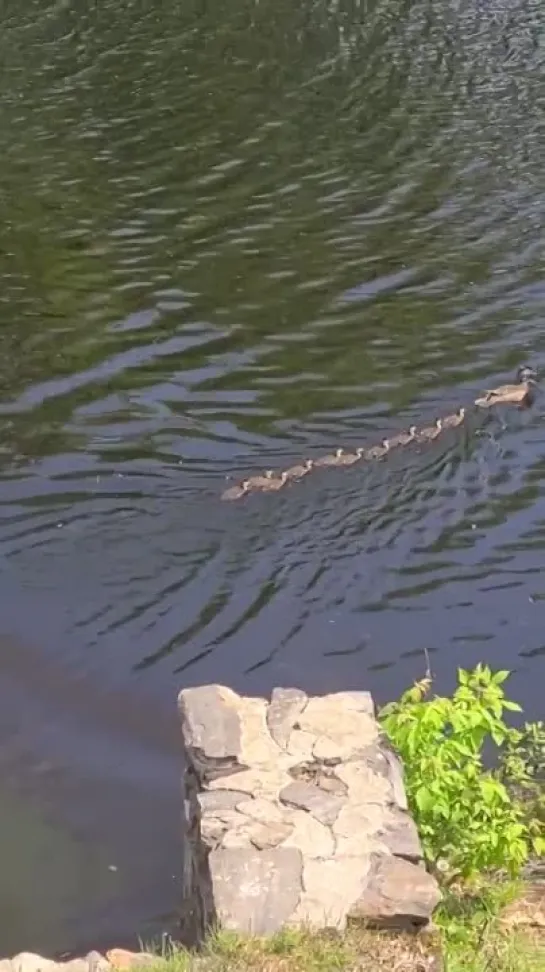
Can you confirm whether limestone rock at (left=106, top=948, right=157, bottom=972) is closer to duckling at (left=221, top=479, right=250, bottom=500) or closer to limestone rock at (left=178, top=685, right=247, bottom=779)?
limestone rock at (left=178, top=685, right=247, bottom=779)

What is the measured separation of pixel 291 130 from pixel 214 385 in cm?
1014

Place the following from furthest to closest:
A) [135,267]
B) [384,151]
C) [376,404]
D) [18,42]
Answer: [18,42] → [384,151] → [135,267] → [376,404]

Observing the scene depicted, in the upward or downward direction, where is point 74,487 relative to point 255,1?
downward

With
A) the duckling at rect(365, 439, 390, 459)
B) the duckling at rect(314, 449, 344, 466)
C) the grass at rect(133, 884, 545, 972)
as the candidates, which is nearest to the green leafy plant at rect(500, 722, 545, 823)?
the grass at rect(133, 884, 545, 972)

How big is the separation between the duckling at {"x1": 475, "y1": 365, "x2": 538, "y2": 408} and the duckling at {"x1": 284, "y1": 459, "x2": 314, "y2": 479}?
99.3 inches

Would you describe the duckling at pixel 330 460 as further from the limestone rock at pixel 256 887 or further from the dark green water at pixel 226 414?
the limestone rock at pixel 256 887

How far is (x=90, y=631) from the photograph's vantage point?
1174 centimetres

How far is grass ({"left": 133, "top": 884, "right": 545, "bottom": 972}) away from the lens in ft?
20.3

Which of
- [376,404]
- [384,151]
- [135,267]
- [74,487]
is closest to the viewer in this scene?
[74,487]

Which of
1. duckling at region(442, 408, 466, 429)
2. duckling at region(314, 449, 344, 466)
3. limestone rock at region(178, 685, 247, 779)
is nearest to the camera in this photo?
limestone rock at region(178, 685, 247, 779)

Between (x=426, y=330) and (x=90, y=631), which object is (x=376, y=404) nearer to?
(x=426, y=330)

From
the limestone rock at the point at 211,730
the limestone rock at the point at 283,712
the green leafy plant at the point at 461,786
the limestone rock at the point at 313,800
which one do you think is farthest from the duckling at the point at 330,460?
the limestone rock at the point at 313,800

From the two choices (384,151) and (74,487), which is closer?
(74,487)

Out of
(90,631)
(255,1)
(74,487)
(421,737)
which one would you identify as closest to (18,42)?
(255,1)
